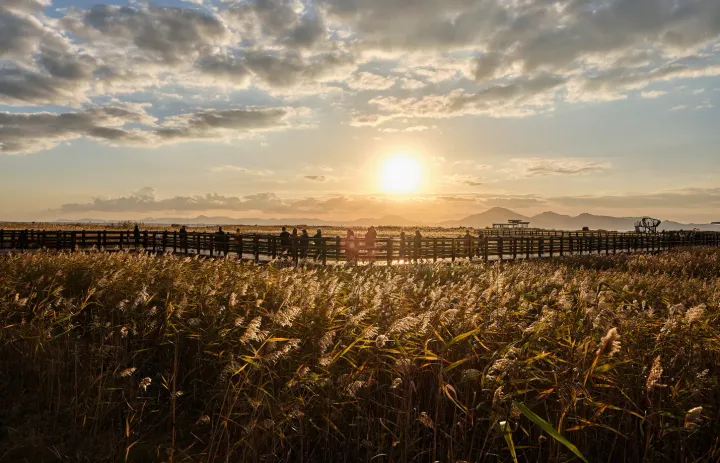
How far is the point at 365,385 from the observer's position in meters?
4.66

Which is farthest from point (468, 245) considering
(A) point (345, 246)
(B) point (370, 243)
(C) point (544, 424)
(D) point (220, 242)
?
(C) point (544, 424)

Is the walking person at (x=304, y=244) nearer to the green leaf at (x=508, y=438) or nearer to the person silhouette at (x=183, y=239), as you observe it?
the person silhouette at (x=183, y=239)

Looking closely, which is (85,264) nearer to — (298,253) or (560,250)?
(298,253)

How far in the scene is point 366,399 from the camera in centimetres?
512

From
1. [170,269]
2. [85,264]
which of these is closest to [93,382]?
[170,269]

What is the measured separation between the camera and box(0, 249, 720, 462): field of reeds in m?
4.49

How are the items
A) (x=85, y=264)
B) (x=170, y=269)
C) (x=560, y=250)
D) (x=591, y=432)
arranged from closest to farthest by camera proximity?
(x=591, y=432) < (x=170, y=269) < (x=85, y=264) < (x=560, y=250)

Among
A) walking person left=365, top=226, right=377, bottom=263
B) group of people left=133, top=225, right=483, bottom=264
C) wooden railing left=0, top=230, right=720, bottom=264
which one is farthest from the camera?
walking person left=365, top=226, right=377, bottom=263

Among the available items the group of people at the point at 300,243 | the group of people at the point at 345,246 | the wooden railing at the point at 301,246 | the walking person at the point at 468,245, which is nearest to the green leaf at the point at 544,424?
the wooden railing at the point at 301,246

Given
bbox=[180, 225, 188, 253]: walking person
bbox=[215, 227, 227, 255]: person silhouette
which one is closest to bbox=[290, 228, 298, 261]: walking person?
bbox=[215, 227, 227, 255]: person silhouette

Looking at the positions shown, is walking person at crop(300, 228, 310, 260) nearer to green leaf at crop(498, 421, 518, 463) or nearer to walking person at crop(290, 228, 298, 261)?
walking person at crop(290, 228, 298, 261)

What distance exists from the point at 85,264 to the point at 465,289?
30.8 feet

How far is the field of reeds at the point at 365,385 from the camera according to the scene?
4.49 meters

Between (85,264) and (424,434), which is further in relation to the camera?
(85,264)
